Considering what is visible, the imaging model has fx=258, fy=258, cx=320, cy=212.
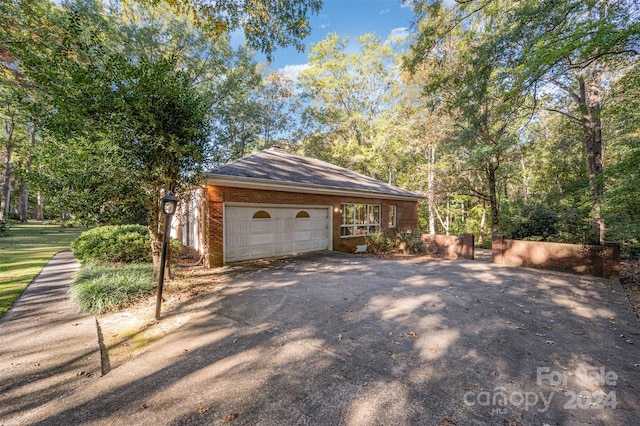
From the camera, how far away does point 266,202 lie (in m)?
9.42

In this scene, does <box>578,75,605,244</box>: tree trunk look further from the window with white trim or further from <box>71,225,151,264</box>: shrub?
<box>71,225,151,264</box>: shrub

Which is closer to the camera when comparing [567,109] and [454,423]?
[454,423]

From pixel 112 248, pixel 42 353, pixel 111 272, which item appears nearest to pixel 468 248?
pixel 111 272

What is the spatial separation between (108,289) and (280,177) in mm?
6090

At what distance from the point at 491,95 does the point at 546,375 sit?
8229mm

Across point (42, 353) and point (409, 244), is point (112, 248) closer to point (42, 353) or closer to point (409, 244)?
point (42, 353)

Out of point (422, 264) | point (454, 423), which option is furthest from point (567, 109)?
point (454, 423)

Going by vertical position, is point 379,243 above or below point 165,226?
below

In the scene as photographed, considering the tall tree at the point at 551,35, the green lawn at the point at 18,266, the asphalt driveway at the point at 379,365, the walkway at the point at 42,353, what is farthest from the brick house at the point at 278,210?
the tall tree at the point at 551,35

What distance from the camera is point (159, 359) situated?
3.32m

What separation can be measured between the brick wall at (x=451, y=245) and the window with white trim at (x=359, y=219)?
2718mm

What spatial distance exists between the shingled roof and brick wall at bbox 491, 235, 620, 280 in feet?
19.5

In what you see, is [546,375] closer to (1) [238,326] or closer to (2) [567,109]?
(1) [238,326]

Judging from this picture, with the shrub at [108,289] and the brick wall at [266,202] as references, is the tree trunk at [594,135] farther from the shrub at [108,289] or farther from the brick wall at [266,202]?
the shrub at [108,289]
